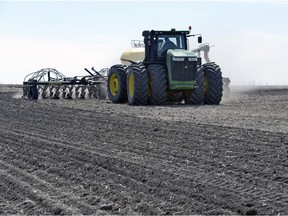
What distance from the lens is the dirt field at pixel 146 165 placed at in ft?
22.7

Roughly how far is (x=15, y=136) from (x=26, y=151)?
224cm

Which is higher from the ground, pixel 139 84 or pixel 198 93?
pixel 139 84

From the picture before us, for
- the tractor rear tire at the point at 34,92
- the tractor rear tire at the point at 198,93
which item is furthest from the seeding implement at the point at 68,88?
the tractor rear tire at the point at 198,93

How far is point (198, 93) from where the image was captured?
1992cm

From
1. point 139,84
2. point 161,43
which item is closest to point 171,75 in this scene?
point 139,84

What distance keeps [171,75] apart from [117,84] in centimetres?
289

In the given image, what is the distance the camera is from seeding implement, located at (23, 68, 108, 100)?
2552 cm

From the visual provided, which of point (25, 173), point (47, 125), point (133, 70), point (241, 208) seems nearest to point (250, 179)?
point (241, 208)

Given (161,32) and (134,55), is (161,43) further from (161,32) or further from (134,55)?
(134,55)

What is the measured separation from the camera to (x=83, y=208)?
22.2 feet

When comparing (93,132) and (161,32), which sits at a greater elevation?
(161,32)

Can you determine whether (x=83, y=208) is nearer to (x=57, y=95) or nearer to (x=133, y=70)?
(x=133, y=70)

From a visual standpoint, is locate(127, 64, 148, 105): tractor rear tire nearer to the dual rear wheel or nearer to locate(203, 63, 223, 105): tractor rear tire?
the dual rear wheel

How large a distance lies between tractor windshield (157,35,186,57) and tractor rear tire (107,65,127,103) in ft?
5.81
